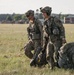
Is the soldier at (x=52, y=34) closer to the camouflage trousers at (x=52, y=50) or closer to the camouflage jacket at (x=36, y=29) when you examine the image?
the camouflage trousers at (x=52, y=50)

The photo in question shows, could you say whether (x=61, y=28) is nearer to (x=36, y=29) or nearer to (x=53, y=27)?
(x=53, y=27)

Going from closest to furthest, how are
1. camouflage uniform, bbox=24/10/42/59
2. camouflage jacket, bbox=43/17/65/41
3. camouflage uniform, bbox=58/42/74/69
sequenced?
camouflage uniform, bbox=58/42/74/69 < camouflage jacket, bbox=43/17/65/41 < camouflage uniform, bbox=24/10/42/59

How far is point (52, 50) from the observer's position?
10.5 meters

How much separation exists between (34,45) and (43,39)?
57cm

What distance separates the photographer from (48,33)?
10609mm

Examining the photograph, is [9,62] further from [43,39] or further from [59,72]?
[59,72]

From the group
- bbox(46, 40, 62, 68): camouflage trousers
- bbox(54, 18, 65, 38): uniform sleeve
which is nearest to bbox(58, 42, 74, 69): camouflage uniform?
bbox(46, 40, 62, 68): camouflage trousers

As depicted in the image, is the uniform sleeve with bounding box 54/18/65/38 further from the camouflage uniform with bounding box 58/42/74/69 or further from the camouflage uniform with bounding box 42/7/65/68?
the camouflage uniform with bounding box 58/42/74/69

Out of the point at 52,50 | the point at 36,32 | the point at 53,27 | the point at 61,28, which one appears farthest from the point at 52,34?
the point at 36,32

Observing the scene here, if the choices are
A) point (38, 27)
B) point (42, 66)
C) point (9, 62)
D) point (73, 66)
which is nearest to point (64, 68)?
point (73, 66)

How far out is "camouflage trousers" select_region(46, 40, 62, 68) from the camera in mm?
10380

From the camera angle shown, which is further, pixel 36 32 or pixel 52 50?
pixel 36 32

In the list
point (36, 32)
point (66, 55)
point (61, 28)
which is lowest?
point (66, 55)

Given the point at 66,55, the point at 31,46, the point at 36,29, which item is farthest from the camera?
the point at 31,46
